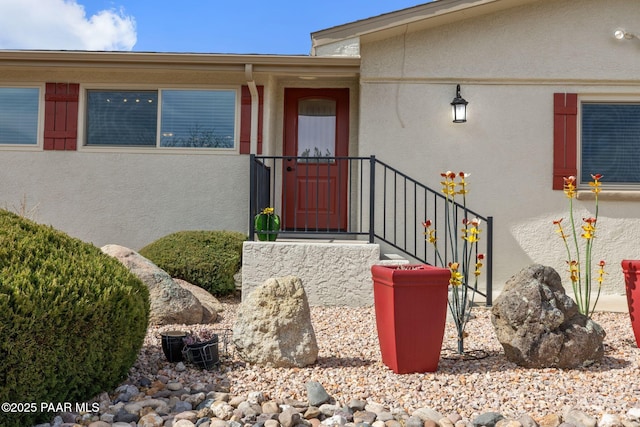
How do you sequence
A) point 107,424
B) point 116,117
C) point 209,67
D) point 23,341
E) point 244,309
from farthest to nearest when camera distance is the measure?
1. point 116,117
2. point 209,67
3. point 244,309
4. point 107,424
5. point 23,341

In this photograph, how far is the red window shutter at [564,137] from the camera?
21.7 feet

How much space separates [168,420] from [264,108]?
4.96 meters

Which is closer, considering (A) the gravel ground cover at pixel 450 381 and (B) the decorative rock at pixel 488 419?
(B) the decorative rock at pixel 488 419

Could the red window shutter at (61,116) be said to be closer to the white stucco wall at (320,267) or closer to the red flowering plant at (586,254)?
the white stucco wall at (320,267)

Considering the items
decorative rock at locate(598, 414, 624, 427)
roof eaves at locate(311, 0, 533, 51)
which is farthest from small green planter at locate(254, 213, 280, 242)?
decorative rock at locate(598, 414, 624, 427)

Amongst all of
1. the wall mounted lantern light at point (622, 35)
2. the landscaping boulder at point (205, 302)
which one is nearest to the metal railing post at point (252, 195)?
the landscaping boulder at point (205, 302)

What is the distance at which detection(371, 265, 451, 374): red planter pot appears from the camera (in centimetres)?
325

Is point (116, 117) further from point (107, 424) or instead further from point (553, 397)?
point (553, 397)

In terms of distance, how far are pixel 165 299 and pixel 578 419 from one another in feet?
11.2

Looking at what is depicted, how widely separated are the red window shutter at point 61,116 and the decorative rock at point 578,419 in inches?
253

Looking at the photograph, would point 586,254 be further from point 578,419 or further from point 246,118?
point 246,118

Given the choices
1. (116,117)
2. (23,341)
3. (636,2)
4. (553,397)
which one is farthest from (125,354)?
(636,2)

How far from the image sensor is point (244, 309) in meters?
3.50

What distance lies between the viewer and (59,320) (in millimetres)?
2453
